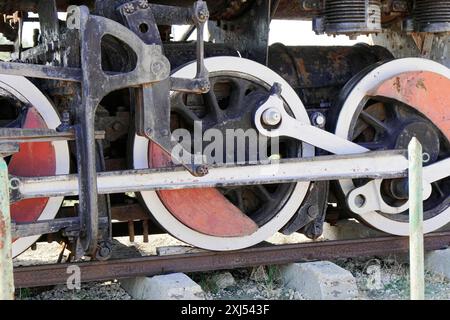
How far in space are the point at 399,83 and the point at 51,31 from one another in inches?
78.2

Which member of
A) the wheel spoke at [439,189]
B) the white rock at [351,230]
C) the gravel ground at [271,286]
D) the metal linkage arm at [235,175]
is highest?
the metal linkage arm at [235,175]

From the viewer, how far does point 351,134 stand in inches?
181

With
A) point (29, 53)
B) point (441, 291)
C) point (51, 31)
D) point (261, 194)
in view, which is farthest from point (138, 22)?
point (441, 291)

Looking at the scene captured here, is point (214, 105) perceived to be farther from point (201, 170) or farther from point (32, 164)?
point (32, 164)

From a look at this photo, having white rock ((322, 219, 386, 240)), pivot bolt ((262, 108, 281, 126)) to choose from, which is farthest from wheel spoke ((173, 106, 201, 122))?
white rock ((322, 219, 386, 240))

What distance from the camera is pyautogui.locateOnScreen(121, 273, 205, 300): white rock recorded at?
3953 millimetres

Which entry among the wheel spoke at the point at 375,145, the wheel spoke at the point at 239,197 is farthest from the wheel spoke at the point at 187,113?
the wheel spoke at the point at 375,145

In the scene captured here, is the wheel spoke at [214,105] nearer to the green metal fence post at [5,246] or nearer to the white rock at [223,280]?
the white rock at [223,280]

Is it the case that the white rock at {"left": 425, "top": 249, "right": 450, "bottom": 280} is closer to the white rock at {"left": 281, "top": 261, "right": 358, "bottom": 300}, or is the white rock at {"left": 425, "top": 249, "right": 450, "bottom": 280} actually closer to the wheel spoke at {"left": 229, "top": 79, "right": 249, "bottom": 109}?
the white rock at {"left": 281, "top": 261, "right": 358, "bottom": 300}

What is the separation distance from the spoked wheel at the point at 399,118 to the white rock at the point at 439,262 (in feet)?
0.50

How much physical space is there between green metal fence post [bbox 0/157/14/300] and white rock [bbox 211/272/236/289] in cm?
208

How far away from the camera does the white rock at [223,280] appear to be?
450 cm

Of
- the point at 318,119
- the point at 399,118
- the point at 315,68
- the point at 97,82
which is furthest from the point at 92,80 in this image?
the point at 399,118

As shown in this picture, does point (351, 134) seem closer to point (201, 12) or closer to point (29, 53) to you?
point (201, 12)
